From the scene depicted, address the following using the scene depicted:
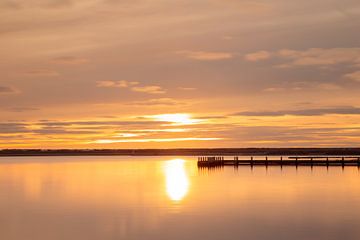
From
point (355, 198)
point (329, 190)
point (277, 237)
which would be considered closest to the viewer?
point (277, 237)

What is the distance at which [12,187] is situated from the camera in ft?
227

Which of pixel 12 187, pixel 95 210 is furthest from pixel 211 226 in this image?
pixel 12 187

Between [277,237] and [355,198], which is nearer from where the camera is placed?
[277,237]

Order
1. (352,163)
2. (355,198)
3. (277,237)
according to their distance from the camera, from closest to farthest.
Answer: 1. (277,237)
2. (355,198)
3. (352,163)

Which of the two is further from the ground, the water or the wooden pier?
the wooden pier

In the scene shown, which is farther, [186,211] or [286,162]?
[286,162]

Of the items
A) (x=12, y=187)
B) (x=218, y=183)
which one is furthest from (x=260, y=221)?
(x=12, y=187)

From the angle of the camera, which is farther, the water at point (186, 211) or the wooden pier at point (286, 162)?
the wooden pier at point (286, 162)

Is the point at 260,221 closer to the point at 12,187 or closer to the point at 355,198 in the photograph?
the point at 355,198

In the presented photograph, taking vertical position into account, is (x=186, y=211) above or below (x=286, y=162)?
below

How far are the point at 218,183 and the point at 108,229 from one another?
34.0 meters

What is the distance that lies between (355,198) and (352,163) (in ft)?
141

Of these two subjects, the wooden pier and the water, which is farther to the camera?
the wooden pier

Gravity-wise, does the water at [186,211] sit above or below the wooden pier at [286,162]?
below
